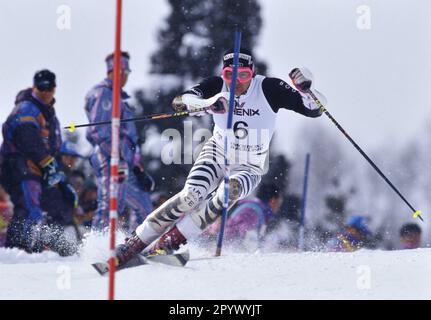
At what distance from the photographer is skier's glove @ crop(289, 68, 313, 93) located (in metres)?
7.34

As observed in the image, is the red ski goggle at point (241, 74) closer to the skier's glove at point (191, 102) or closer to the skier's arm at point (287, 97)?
the skier's arm at point (287, 97)

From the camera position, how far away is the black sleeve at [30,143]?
27.6 feet

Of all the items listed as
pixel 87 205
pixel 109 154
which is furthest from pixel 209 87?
pixel 87 205

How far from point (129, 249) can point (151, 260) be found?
0.67 ft

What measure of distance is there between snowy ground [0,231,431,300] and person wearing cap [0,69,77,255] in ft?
3.01

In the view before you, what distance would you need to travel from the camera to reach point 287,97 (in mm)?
7359

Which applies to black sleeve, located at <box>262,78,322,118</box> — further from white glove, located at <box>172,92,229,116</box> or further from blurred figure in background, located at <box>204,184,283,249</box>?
blurred figure in background, located at <box>204,184,283,249</box>

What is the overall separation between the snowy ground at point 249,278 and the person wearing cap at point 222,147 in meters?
0.31

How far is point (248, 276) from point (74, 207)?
3563mm

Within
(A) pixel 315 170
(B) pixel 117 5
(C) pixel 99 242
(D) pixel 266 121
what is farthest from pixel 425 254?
(A) pixel 315 170

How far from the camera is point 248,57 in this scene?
733 centimetres

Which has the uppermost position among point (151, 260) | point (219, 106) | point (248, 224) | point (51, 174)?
point (219, 106)

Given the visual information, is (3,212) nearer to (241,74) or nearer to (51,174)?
(51,174)

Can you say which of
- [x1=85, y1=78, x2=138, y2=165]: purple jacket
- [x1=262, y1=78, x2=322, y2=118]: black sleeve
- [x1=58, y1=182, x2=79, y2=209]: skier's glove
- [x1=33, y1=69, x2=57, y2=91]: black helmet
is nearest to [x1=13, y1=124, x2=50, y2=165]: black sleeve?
[x1=33, y1=69, x2=57, y2=91]: black helmet
